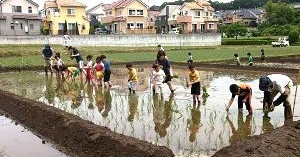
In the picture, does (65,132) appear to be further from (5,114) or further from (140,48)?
(140,48)

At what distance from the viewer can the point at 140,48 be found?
45219 mm

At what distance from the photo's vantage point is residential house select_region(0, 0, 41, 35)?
2122 inches

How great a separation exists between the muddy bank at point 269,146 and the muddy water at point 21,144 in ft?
11.5

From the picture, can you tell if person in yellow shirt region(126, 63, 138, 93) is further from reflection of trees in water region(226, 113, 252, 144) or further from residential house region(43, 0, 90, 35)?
residential house region(43, 0, 90, 35)

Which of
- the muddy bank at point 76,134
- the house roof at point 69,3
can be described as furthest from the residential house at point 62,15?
the muddy bank at point 76,134

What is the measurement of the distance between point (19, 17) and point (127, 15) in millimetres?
16077

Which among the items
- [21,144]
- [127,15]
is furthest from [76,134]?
[127,15]

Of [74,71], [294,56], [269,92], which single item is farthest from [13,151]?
[294,56]

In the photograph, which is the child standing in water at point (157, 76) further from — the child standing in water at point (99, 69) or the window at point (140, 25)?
the window at point (140, 25)

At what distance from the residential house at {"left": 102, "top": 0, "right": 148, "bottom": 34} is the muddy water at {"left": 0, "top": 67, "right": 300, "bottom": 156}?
146ft

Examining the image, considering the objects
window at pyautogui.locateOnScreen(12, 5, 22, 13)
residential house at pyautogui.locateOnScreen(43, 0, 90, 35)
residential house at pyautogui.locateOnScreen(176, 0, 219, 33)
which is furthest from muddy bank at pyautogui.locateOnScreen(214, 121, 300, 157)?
residential house at pyautogui.locateOnScreen(176, 0, 219, 33)

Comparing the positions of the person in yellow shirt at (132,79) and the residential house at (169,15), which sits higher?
the residential house at (169,15)

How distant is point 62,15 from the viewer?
57781 millimetres

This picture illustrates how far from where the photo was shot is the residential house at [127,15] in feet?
205
